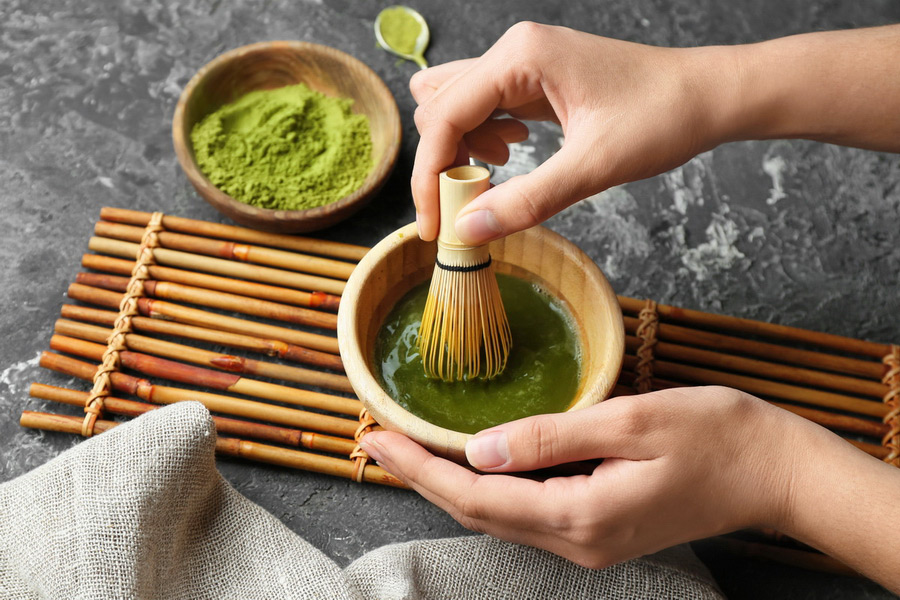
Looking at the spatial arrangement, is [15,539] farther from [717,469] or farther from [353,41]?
[353,41]

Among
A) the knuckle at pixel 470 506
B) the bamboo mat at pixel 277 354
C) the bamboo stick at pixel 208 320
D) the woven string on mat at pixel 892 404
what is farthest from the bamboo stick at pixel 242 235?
the woven string on mat at pixel 892 404

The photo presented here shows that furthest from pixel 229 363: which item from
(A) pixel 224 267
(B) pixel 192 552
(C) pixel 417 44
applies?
(C) pixel 417 44

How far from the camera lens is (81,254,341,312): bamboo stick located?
1080 mm

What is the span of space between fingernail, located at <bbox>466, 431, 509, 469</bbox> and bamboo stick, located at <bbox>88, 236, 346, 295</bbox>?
0.41m

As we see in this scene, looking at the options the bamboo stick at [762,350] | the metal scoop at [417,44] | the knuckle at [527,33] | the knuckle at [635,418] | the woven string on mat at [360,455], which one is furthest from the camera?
the metal scoop at [417,44]

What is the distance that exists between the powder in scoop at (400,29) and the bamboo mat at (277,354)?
0.43 meters

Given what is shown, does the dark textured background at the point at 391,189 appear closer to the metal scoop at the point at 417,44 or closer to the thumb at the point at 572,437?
the metal scoop at the point at 417,44

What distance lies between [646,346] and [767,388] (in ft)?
0.56

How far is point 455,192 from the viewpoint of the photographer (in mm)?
785

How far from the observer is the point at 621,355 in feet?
2.69

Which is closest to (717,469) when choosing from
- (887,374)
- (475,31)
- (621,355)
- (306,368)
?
(621,355)

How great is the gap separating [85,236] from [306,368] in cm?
42

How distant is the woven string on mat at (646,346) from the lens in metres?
1.02

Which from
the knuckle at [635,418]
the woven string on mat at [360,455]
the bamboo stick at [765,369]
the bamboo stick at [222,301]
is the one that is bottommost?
the woven string on mat at [360,455]
